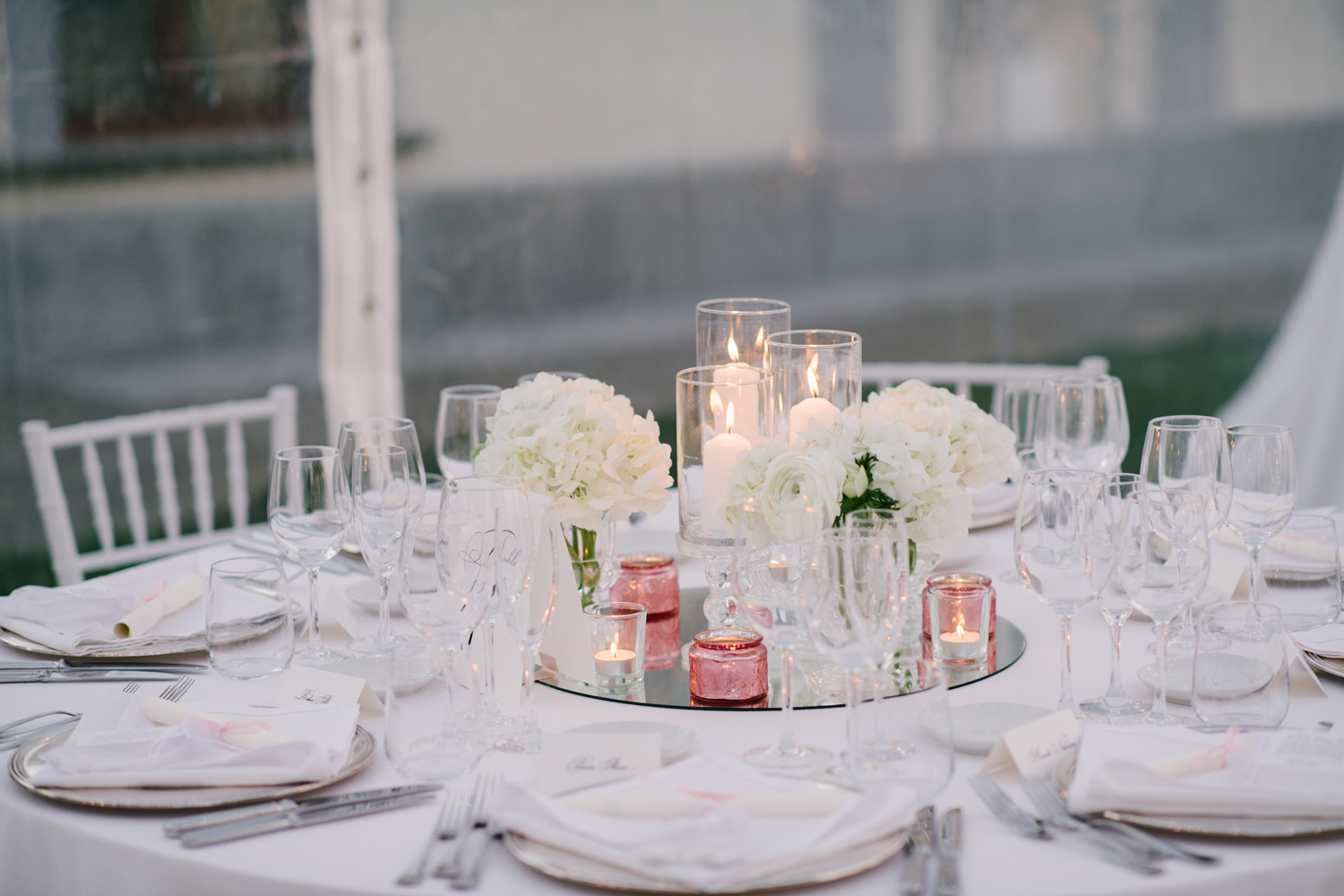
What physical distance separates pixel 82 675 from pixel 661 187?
11.2ft

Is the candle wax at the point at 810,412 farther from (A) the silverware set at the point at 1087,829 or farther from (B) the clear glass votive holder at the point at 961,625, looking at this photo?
(A) the silverware set at the point at 1087,829

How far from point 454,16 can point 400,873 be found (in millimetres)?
3544

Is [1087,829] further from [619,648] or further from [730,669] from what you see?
[619,648]

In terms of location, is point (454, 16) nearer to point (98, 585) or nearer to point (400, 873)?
point (98, 585)

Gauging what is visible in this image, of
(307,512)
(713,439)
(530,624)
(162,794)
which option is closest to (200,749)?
(162,794)

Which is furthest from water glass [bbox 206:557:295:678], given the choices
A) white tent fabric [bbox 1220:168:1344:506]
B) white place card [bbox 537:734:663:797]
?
white tent fabric [bbox 1220:168:1344:506]

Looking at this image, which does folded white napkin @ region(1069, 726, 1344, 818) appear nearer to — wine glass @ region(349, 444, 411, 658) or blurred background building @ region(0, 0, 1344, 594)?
wine glass @ region(349, 444, 411, 658)

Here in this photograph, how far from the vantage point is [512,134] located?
14.4ft

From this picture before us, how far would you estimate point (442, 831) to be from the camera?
1169mm

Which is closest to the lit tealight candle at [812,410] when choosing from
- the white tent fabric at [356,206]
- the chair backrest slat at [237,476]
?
the chair backrest slat at [237,476]

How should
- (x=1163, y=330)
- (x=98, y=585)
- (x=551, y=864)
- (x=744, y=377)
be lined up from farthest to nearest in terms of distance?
(x=1163, y=330)
(x=98, y=585)
(x=744, y=377)
(x=551, y=864)

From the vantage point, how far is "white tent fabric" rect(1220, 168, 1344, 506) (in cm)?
423

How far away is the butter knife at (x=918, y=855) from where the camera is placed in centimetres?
105

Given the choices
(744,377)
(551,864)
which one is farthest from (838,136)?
(551,864)
